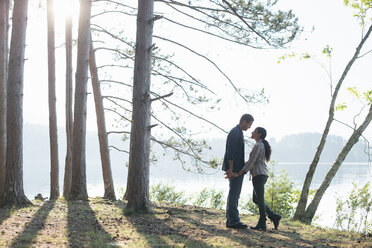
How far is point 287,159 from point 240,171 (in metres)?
143

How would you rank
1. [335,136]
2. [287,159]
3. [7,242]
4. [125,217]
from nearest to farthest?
1. [7,242]
2. [125,217]
3. [335,136]
4. [287,159]

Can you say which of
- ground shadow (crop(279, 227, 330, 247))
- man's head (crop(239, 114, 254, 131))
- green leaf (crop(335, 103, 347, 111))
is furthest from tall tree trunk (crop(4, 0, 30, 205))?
green leaf (crop(335, 103, 347, 111))

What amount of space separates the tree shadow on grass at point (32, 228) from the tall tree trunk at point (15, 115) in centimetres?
69

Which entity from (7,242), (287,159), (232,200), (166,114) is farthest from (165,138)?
(287,159)

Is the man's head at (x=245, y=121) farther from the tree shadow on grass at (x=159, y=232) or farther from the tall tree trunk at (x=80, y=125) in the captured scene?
the tall tree trunk at (x=80, y=125)

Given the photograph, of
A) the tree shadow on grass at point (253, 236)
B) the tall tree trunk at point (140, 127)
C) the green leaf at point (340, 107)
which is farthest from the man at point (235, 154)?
the green leaf at point (340, 107)

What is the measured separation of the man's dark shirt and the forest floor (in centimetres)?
109

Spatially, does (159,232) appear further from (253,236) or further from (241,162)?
(241,162)

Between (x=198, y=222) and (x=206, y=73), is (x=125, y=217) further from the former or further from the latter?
(x=206, y=73)

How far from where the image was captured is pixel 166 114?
13531mm

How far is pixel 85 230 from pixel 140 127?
7.59 ft

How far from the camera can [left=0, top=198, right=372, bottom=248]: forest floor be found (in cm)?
554

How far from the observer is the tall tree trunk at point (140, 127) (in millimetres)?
7902

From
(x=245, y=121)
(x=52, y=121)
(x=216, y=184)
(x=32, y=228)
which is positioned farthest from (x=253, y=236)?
(x=216, y=184)
